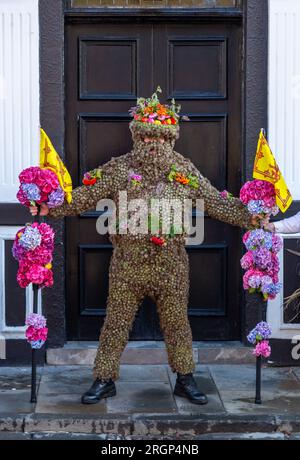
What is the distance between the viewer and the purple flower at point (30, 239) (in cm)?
570

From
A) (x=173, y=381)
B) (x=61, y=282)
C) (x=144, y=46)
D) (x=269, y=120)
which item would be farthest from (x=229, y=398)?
(x=144, y=46)

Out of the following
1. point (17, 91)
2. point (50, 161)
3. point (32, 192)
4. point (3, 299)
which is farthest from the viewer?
point (3, 299)

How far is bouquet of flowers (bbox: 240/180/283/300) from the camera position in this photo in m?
5.70

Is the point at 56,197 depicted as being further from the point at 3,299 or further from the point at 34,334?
the point at 3,299

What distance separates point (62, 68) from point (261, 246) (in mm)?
2230

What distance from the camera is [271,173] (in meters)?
5.71

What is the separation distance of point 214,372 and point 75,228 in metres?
1.62

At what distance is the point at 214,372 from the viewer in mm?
6688

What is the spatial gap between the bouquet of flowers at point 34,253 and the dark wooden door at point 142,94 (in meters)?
1.18

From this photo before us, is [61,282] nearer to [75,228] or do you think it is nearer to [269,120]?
[75,228]

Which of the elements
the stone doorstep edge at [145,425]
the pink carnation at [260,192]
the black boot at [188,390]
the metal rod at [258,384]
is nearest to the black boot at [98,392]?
the stone doorstep edge at [145,425]

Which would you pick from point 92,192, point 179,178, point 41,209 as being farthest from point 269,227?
point 41,209

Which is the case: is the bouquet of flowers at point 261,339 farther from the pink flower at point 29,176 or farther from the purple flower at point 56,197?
the pink flower at point 29,176
